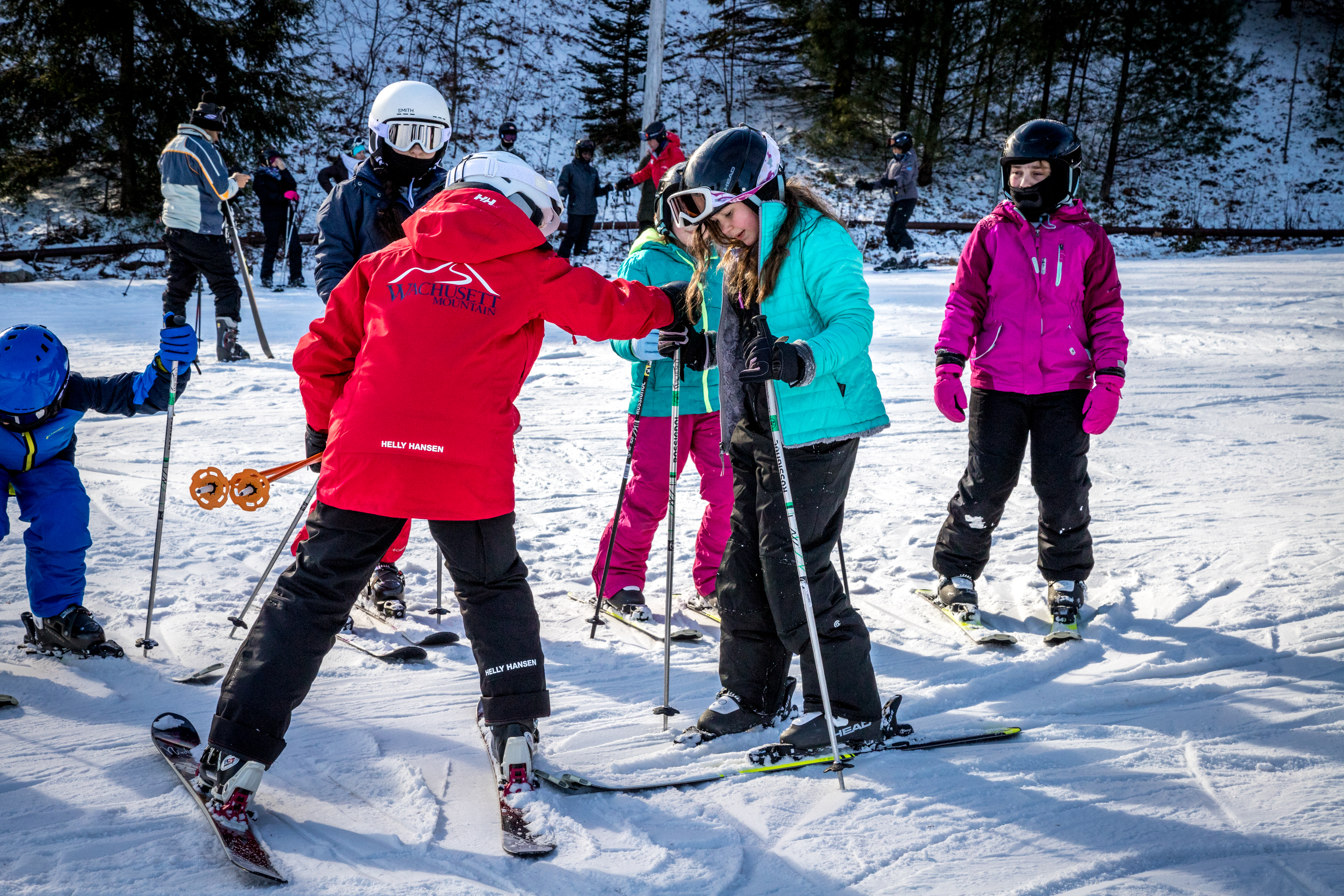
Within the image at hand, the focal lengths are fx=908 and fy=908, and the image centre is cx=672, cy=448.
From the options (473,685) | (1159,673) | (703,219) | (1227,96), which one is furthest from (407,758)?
(1227,96)

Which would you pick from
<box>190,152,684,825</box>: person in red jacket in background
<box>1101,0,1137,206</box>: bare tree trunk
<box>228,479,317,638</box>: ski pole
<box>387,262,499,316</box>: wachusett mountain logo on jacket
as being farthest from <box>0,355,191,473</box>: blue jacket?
<box>1101,0,1137,206</box>: bare tree trunk

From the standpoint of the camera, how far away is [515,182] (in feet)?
8.47

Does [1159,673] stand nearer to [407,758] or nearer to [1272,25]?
[407,758]

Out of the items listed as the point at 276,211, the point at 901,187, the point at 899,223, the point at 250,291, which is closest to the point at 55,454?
the point at 250,291

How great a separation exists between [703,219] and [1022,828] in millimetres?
1948

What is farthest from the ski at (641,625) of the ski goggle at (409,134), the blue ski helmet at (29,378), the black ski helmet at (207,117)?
the black ski helmet at (207,117)

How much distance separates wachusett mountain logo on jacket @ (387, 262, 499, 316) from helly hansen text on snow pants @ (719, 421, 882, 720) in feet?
2.98

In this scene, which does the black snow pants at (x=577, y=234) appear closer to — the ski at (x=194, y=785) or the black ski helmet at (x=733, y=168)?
the black ski helmet at (x=733, y=168)

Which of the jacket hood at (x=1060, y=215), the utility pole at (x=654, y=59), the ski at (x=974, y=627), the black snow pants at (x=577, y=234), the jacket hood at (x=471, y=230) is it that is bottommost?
the ski at (x=974, y=627)

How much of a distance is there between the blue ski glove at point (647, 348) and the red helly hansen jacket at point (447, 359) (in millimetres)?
569

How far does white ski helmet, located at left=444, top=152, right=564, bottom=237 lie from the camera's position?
257cm

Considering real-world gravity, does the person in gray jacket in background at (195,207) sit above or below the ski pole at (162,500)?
above

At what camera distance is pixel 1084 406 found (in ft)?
12.0

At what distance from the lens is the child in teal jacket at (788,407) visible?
8.59ft
